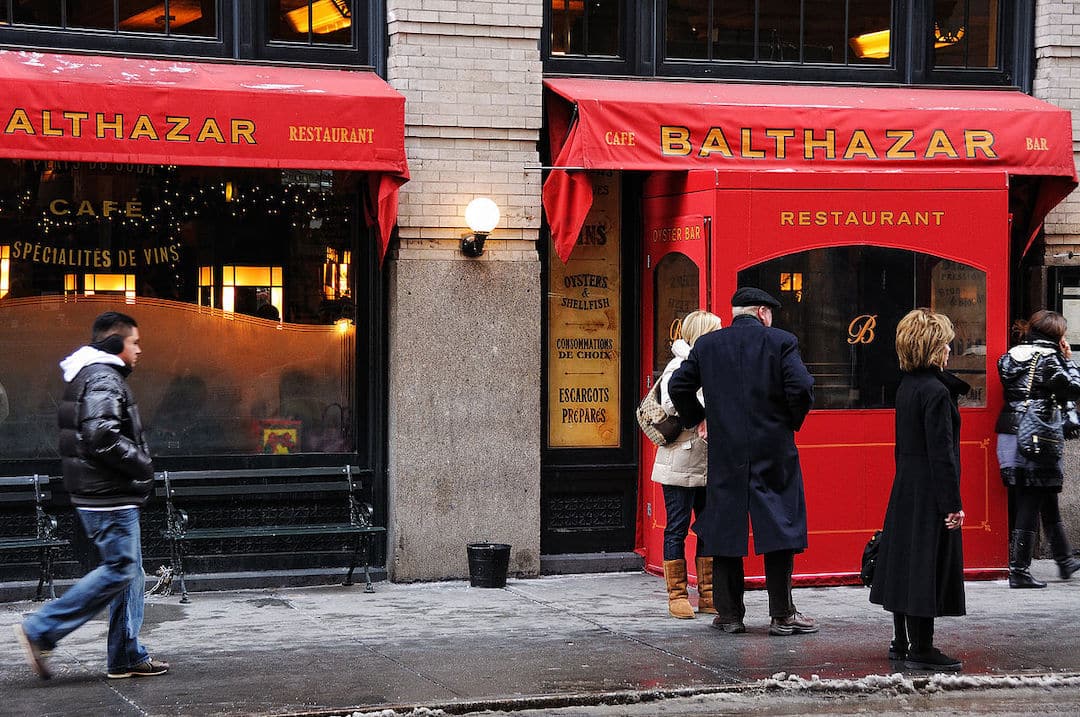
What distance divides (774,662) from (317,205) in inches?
182

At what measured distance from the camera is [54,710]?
681 cm


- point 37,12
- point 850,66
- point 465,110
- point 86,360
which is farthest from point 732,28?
point 86,360

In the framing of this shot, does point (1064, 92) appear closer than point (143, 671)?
No

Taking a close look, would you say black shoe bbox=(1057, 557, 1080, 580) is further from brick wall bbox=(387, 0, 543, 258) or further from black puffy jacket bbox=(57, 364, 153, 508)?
black puffy jacket bbox=(57, 364, 153, 508)

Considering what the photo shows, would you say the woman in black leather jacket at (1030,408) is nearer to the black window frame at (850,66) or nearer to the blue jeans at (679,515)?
the black window frame at (850,66)

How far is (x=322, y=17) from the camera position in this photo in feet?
34.5

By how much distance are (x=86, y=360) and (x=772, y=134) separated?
5.12 meters

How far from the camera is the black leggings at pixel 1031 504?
1044 centimetres

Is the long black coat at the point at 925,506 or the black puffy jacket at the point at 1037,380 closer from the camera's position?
the long black coat at the point at 925,506

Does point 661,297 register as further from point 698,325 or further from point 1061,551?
point 1061,551

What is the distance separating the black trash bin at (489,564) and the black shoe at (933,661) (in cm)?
324

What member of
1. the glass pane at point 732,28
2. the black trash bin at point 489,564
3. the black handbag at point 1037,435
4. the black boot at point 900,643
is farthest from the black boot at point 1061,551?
the glass pane at point 732,28

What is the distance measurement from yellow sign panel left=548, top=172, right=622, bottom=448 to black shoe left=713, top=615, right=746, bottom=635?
8.63 ft

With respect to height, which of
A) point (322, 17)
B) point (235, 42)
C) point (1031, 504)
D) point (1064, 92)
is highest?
point (322, 17)
